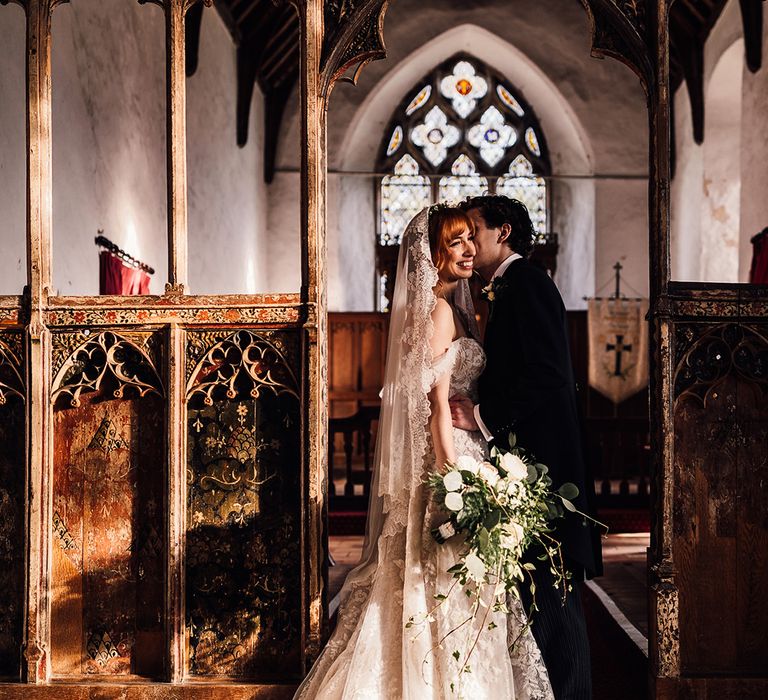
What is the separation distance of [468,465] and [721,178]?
9403mm

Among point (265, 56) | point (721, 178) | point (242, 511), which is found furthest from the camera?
point (265, 56)

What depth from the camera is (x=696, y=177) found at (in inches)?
466

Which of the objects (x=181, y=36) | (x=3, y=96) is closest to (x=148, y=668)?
(x=181, y=36)

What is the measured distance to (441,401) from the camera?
10.8 ft

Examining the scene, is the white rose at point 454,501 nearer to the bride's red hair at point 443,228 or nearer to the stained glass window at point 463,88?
the bride's red hair at point 443,228

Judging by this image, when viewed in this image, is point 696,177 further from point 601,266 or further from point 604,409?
point 604,409

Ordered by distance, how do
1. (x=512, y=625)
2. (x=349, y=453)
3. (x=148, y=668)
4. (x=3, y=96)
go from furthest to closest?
(x=349, y=453) → (x=3, y=96) → (x=148, y=668) → (x=512, y=625)

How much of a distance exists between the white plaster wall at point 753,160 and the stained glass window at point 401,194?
5.29m

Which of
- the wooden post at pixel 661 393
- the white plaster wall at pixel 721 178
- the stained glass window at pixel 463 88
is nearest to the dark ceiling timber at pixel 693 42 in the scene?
the white plaster wall at pixel 721 178

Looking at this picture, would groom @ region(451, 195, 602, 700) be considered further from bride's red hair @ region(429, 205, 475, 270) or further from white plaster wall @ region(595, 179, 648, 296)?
white plaster wall @ region(595, 179, 648, 296)

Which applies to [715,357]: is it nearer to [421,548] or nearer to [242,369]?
[421,548]

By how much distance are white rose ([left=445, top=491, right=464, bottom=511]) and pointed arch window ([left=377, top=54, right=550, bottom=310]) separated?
10.5 meters

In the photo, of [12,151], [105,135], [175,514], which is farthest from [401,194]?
[175,514]

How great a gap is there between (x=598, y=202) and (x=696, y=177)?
150 cm
